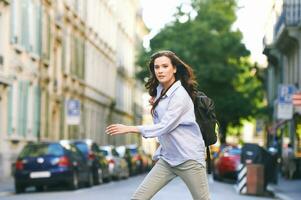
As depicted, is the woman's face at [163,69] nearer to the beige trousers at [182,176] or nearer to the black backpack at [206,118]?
the black backpack at [206,118]

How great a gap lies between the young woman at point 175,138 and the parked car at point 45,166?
16.9 m

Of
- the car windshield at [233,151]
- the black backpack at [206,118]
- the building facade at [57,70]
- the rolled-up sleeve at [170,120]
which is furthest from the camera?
the car windshield at [233,151]

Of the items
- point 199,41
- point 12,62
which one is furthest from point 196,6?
point 12,62

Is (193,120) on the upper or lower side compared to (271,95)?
lower

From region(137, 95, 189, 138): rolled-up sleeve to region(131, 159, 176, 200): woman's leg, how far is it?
300mm

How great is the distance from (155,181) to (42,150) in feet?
56.9

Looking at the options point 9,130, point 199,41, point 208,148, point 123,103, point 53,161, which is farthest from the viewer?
point 123,103

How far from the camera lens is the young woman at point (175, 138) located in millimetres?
6844

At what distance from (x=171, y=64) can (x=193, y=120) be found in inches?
17.4

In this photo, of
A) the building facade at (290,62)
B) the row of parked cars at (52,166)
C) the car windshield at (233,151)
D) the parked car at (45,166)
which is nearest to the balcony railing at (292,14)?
the building facade at (290,62)

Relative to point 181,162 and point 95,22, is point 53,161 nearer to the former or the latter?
point 181,162

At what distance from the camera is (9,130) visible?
33250 millimetres

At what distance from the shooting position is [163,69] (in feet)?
22.6

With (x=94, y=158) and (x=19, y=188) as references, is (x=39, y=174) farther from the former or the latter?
(x=94, y=158)
